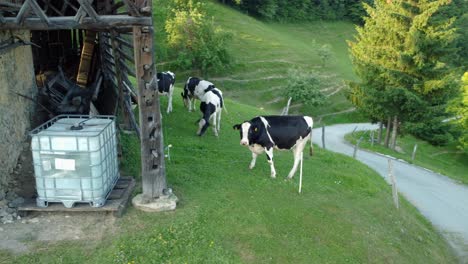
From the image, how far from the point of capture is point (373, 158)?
2791 cm

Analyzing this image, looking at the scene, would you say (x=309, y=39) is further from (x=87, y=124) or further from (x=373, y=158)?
(x=87, y=124)

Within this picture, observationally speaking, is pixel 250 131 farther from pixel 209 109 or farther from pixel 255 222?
pixel 209 109

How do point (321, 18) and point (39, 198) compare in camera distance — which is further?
point (321, 18)

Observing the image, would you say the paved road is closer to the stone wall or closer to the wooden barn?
the wooden barn

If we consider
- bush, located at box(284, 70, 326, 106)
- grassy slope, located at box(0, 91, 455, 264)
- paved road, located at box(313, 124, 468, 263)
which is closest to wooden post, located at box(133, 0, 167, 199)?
grassy slope, located at box(0, 91, 455, 264)

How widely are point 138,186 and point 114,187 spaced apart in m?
0.75

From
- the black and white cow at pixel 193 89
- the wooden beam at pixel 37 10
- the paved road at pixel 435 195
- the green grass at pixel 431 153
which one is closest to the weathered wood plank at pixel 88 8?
the wooden beam at pixel 37 10

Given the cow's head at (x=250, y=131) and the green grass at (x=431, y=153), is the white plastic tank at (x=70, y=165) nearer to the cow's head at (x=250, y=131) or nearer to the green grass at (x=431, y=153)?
the cow's head at (x=250, y=131)

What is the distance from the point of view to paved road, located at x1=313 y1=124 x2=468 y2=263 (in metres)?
16.8

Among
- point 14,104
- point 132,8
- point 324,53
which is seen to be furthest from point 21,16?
point 324,53

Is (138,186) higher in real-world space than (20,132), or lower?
lower

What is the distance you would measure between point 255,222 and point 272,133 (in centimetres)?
359

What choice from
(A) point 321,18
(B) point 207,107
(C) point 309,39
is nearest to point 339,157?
(B) point 207,107

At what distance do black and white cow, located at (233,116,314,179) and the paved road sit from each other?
7.07 metres
